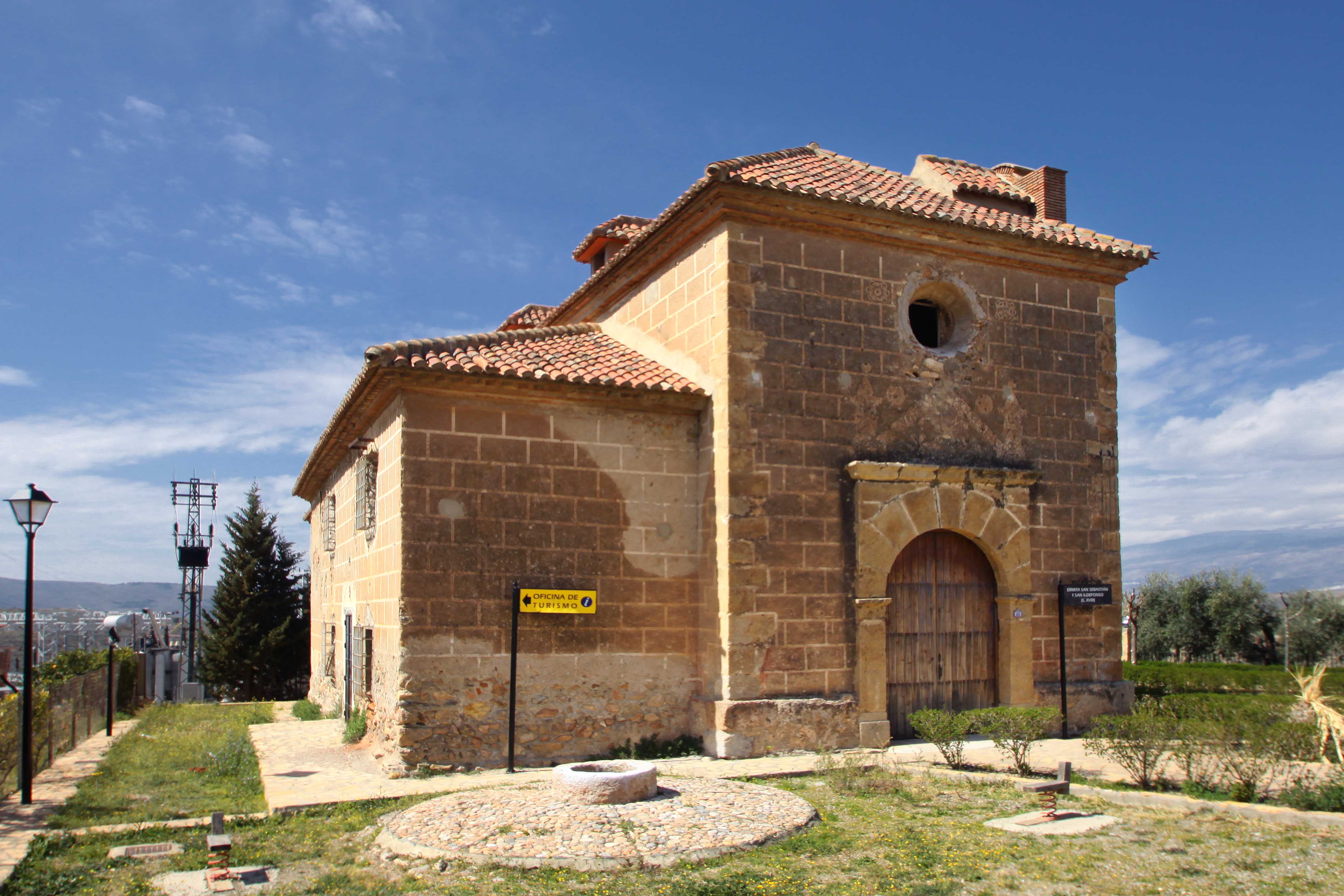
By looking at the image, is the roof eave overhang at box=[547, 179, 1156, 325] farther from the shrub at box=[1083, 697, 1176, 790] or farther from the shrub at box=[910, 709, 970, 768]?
the shrub at box=[1083, 697, 1176, 790]

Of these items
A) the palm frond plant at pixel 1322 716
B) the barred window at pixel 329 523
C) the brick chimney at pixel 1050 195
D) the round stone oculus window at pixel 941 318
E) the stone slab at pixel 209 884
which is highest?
the brick chimney at pixel 1050 195

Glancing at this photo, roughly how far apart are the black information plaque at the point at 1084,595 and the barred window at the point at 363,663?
28.3 feet

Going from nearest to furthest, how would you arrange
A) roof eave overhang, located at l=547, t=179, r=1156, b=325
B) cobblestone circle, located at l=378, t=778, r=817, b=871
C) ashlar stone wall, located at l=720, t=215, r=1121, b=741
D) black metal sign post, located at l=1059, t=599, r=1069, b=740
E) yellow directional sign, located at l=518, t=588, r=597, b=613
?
cobblestone circle, located at l=378, t=778, r=817, b=871, yellow directional sign, located at l=518, t=588, r=597, b=613, ashlar stone wall, located at l=720, t=215, r=1121, b=741, roof eave overhang, located at l=547, t=179, r=1156, b=325, black metal sign post, located at l=1059, t=599, r=1069, b=740

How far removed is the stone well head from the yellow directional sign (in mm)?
2669

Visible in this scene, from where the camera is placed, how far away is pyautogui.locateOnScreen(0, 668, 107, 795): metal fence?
31.9ft

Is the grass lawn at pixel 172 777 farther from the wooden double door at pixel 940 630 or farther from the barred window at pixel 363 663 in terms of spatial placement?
the wooden double door at pixel 940 630

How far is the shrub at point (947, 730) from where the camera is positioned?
9.88 metres

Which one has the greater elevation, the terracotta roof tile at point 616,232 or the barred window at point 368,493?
the terracotta roof tile at point 616,232

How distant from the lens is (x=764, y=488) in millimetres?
11219

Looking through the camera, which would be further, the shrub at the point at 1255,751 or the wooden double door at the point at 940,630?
the wooden double door at the point at 940,630

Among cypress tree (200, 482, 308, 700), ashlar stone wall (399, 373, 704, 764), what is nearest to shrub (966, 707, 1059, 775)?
ashlar stone wall (399, 373, 704, 764)

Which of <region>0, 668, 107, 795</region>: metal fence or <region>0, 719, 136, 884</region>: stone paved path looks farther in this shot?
<region>0, 668, 107, 795</region>: metal fence

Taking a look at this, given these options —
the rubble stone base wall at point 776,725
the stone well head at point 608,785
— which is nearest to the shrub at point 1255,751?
the rubble stone base wall at point 776,725

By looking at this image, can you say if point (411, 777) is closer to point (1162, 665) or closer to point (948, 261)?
point (948, 261)
